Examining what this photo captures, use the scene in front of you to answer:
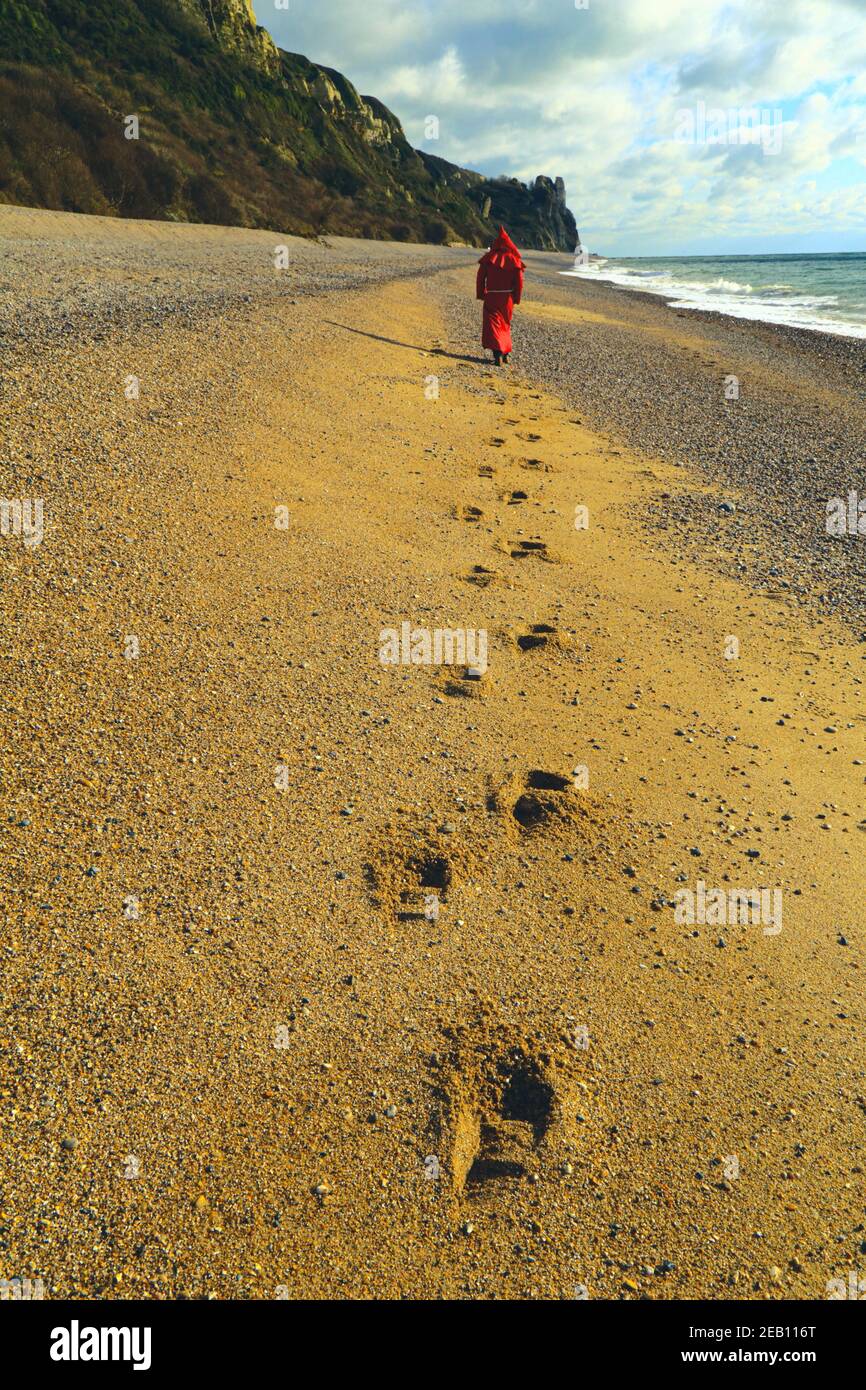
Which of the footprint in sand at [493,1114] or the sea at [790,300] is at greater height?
the sea at [790,300]

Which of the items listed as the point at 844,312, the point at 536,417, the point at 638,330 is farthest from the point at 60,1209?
the point at 844,312

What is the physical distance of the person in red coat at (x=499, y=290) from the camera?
13672 mm

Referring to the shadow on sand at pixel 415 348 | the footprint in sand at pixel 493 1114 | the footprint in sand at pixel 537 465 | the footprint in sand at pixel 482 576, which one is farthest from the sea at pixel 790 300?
the footprint in sand at pixel 493 1114

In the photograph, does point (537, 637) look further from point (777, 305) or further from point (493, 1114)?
point (777, 305)

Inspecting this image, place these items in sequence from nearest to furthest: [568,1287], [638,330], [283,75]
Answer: [568,1287], [638,330], [283,75]

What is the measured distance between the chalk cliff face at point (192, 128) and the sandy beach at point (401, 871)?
84.3ft

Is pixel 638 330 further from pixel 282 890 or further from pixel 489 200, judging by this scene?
pixel 489 200

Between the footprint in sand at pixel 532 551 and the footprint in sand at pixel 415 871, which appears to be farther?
the footprint in sand at pixel 532 551

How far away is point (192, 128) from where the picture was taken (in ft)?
128

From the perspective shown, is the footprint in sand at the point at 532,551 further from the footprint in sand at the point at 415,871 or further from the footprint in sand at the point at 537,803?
the footprint in sand at the point at 415,871

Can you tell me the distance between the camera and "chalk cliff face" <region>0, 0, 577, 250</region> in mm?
27438

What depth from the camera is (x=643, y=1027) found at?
3293 mm

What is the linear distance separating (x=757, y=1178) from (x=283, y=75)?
70.3 metres

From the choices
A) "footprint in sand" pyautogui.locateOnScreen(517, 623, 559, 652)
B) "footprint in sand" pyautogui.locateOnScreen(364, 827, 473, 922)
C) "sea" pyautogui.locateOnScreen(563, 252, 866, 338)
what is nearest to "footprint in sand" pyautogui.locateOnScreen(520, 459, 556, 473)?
"footprint in sand" pyautogui.locateOnScreen(517, 623, 559, 652)
